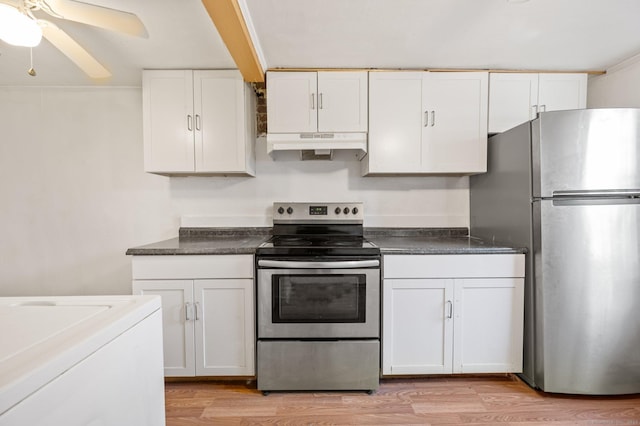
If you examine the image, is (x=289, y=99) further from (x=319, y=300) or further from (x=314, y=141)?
(x=319, y=300)

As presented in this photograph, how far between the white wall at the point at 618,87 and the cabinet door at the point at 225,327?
300 centimetres

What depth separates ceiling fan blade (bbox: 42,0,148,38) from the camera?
50.3 inches

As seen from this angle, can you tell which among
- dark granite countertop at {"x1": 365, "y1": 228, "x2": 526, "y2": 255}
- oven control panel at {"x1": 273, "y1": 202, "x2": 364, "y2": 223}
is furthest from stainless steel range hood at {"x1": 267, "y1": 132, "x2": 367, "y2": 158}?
dark granite countertop at {"x1": 365, "y1": 228, "x2": 526, "y2": 255}

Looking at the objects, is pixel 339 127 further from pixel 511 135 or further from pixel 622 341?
pixel 622 341

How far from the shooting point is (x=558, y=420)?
1.64 metres

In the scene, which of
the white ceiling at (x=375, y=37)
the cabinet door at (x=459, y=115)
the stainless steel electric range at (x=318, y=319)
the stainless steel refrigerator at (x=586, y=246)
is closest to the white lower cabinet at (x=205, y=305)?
the stainless steel electric range at (x=318, y=319)

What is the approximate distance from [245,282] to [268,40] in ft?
5.09

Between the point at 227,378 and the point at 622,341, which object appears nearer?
the point at 622,341

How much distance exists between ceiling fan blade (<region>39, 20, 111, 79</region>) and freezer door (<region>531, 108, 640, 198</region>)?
2.64 m

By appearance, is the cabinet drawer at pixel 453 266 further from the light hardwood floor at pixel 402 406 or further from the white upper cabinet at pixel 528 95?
the white upper cabinet at pixel 528 95

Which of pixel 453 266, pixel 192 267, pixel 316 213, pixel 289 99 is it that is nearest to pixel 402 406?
pixel 453 266

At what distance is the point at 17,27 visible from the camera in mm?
1214

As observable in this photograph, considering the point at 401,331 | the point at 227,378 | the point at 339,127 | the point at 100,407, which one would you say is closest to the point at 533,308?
the point at 401,331

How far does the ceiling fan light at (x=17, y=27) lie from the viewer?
117 centimetres
